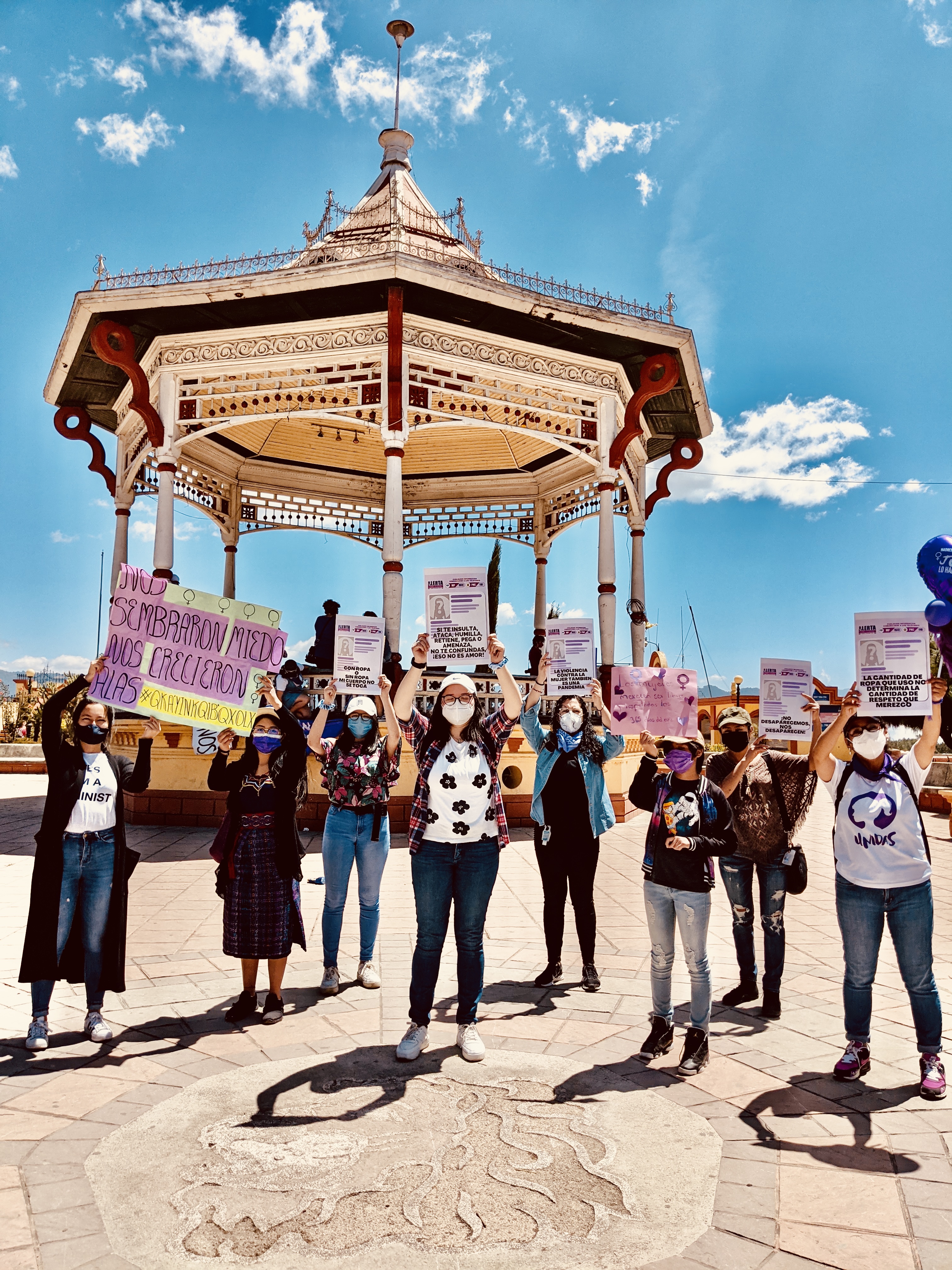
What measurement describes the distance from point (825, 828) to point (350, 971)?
10.3m

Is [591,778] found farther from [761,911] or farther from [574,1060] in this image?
[574,1060]

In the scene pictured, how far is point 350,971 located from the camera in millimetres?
5539

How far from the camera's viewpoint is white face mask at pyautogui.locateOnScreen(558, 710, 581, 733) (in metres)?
5.49

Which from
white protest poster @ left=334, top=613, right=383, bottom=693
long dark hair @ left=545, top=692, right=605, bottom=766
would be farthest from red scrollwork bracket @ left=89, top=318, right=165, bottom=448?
long dark hair @ left=545, top=692, right=605, bottom=766

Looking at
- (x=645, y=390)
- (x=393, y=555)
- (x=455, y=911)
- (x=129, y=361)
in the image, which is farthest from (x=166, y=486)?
(x=455, y=911)

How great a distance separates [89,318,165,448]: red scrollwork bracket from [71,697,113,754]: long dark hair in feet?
27.3

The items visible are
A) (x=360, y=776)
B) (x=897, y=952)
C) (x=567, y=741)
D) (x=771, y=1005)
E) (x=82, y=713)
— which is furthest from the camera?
(x=567, y=741)

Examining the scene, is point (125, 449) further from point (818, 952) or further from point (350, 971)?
point (818, 952)

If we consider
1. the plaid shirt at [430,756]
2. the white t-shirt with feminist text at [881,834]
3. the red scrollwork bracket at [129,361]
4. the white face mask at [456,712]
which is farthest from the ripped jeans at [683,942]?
the red scrollwork bracket at [129,361]

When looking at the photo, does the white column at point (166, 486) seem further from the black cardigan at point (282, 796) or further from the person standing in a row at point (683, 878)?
the person standing in a row at point (683, 878)

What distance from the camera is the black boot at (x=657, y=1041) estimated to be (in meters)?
4.11

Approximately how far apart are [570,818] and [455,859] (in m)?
1.40

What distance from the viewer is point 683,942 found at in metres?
4.16

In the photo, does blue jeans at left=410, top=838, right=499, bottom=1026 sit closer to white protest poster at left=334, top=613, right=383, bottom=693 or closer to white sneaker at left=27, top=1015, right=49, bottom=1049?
white sneaker at left=27, top=1015, right=49, bottom=1049
